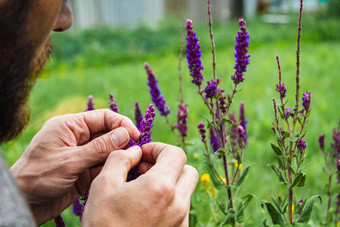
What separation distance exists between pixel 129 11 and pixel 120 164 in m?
15.5

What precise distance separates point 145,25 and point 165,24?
0.59 m

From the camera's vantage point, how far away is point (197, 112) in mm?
4816

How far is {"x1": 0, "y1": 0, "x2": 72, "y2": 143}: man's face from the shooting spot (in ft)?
4.44

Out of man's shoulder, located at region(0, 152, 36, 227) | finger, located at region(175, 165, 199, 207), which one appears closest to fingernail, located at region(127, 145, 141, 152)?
finger, located at region(175, 165, 199, 207)

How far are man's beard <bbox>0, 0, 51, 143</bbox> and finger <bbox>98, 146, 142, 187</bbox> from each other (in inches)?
15.1

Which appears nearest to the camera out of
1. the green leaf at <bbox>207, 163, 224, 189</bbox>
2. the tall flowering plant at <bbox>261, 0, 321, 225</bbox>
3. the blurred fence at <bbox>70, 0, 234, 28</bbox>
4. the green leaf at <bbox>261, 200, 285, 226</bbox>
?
the tall flowering plant at <bbox>261, 0, 321, 225</bbox>

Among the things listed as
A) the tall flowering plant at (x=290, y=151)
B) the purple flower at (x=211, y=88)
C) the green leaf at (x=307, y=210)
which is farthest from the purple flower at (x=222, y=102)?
the green leaf at (x=307, y=210)

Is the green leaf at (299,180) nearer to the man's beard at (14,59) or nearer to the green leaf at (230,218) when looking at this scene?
the green leaf at (230,218)

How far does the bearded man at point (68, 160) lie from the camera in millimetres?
1293

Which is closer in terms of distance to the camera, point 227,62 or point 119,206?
point 119,206

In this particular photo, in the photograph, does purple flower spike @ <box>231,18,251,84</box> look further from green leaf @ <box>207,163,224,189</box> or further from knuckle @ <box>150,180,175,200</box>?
knuckle @ <box>150,180,175,200</box>

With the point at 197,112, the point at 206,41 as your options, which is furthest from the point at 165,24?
the point at 197,112

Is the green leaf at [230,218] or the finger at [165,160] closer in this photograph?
the finger at [165,160]

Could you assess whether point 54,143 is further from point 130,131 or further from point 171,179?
point 171,179
